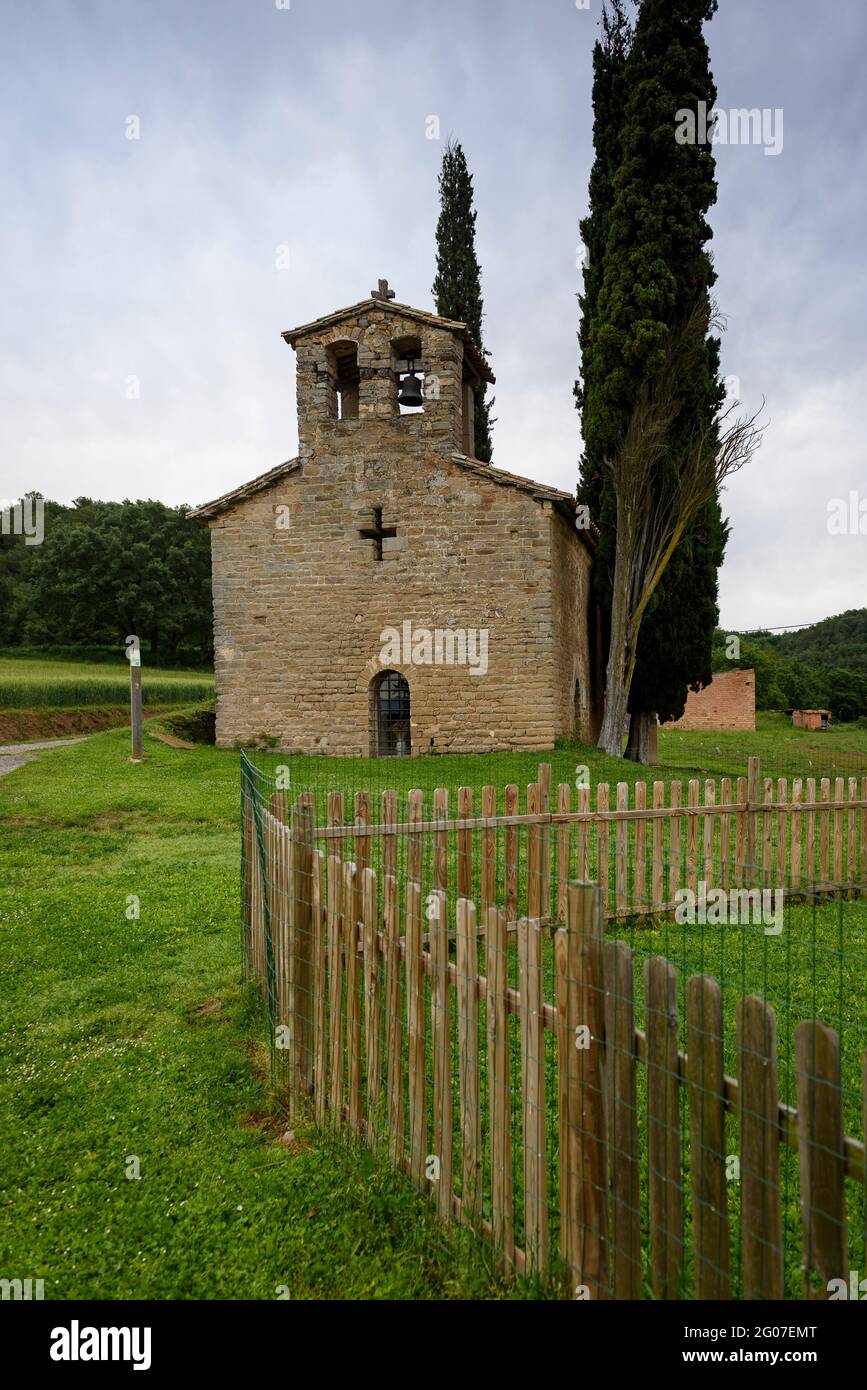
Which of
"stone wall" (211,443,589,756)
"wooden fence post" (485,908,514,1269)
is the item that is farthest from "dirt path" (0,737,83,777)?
"wooden fence post" (485,908,514,1269)

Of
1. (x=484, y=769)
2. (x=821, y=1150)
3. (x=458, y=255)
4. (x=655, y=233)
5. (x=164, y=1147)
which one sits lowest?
(x=164, y=1147)

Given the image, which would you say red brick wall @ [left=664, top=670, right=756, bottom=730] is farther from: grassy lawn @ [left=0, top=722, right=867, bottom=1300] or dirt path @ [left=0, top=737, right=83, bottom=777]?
grassy lawn @ [left=0, top=722, right=867, bottom=1300]

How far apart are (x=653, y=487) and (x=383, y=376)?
6.62 metres

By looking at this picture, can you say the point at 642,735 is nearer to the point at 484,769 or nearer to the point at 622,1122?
the point at 484,769

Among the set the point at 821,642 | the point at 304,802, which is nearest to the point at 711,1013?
the point at 304,802

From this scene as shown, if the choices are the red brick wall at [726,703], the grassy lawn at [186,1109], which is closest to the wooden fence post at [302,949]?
the grassy lawn at [186,1109]

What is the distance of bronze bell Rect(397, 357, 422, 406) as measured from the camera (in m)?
17.1

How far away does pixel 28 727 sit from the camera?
23250mm

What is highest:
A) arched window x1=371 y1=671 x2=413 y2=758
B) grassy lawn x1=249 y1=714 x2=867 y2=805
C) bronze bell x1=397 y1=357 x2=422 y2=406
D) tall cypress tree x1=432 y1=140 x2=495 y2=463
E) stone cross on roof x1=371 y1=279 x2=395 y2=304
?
tall cypress tree x1=432 y1=140 x2=495 y2=463

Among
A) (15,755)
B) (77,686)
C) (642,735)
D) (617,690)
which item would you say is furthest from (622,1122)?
(77,686)

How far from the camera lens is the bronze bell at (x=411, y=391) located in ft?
56.0

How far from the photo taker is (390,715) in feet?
57.6

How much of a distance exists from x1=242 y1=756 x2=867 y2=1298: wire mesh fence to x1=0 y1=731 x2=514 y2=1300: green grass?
0.22m

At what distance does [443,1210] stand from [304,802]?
5.78 ft
